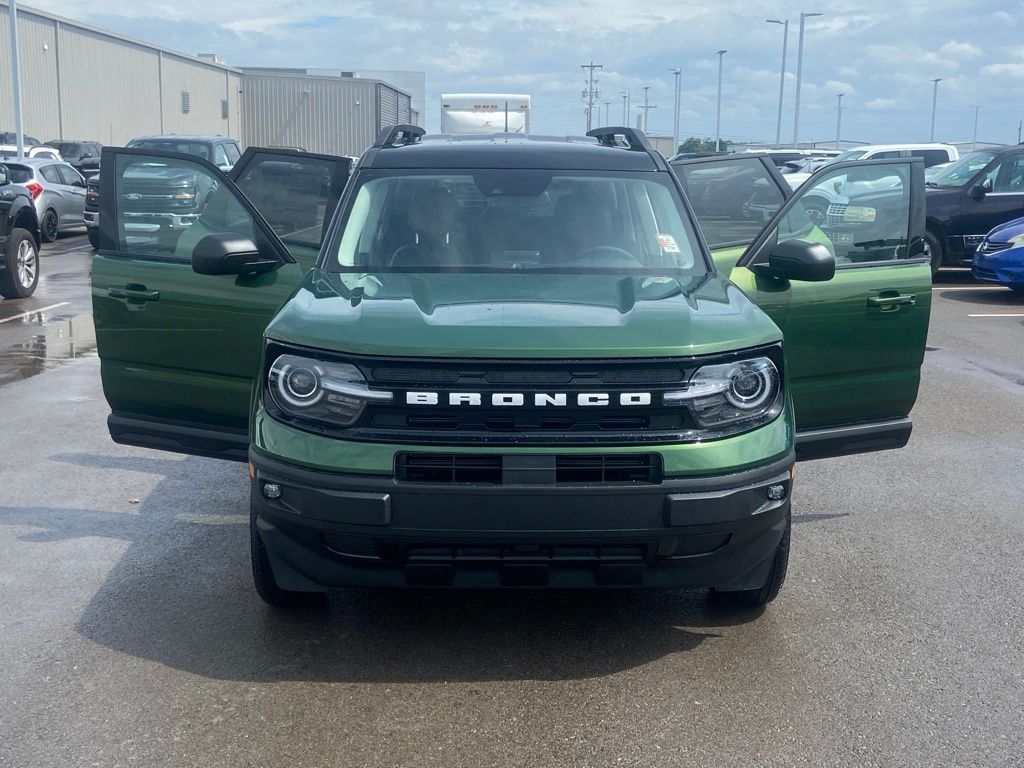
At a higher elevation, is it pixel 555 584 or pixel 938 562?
pixel 555 584

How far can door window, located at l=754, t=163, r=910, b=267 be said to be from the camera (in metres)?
5.49

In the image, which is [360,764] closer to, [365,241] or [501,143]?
[365,241]

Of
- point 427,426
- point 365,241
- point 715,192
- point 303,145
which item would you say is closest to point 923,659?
point 427,426

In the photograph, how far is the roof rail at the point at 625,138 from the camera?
574 cm

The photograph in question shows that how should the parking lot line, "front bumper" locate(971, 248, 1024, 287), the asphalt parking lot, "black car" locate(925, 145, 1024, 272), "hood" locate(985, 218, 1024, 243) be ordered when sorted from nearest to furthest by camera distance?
the asphalt parking lot < the parking lot line < "front bumper" locate(971, 248, 1024, 287) < "hood" locate(985, 218, 1024, 243) < "black car" locate(925, 145, 1024, 272)

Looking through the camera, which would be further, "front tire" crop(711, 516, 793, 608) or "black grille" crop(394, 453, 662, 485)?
"front tire" crop(711, 516, 793, 608)

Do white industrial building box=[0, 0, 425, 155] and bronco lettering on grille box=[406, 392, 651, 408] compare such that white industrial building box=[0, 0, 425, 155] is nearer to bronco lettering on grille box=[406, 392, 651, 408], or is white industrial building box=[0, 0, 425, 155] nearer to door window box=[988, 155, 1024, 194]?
door window box=[988, 155, 1024, 194]

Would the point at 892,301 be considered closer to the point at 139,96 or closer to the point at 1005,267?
the point at 1005,267

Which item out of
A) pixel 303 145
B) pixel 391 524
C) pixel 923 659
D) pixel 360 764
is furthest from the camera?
pixel 303 145

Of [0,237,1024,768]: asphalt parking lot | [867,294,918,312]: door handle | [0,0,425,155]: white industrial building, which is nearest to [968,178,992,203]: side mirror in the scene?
[0,237,1024,768]: asphalt parking lot

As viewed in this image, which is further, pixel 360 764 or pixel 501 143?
pixel 501 143

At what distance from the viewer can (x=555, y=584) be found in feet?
12.7

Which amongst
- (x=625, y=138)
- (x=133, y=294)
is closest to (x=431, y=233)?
(x=133, y=294)

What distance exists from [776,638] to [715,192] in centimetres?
422
